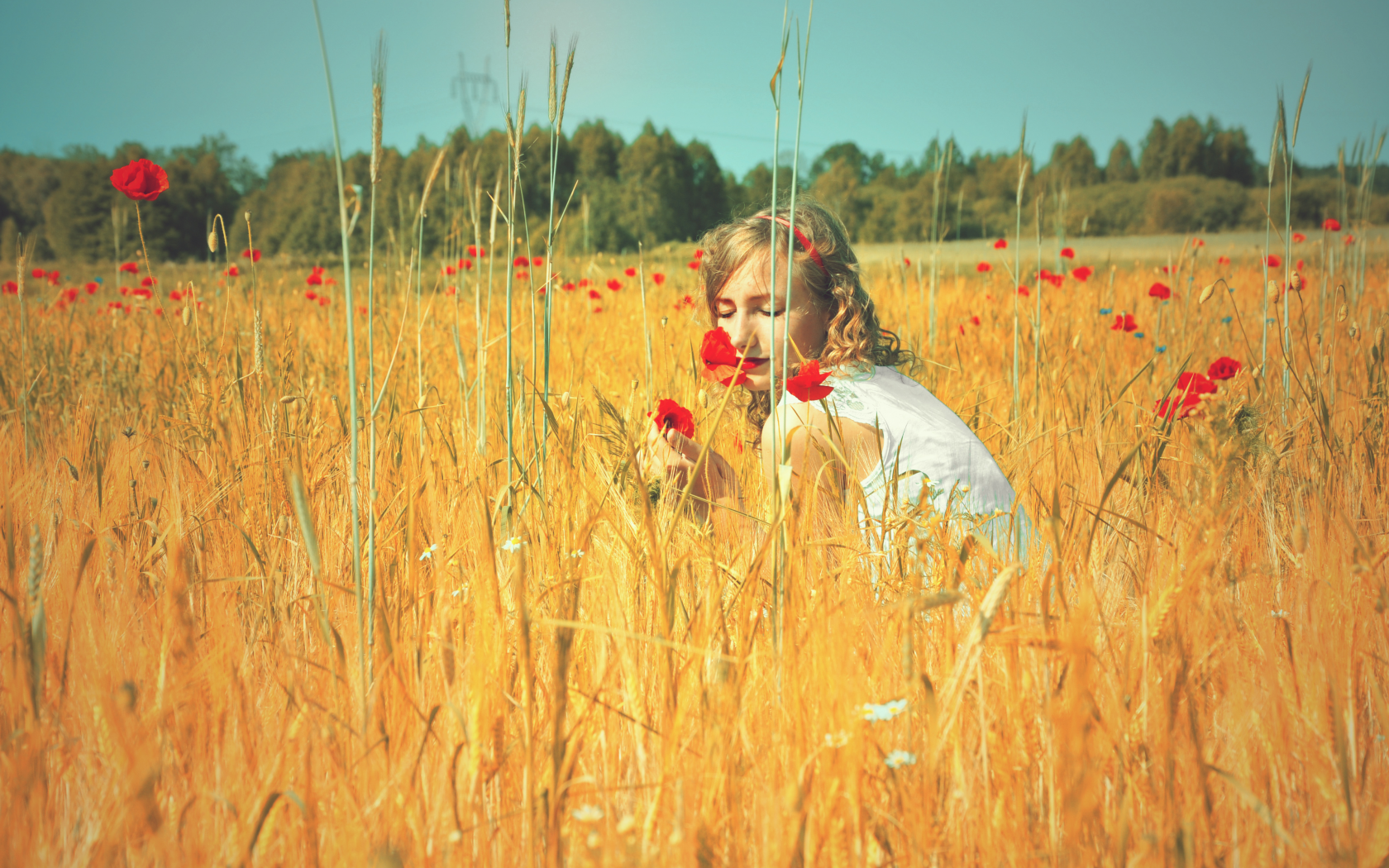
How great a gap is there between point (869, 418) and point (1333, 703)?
903 millimetres

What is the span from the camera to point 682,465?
133 cm

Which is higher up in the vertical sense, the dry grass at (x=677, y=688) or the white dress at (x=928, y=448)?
the white dress at (x=928, y=448)

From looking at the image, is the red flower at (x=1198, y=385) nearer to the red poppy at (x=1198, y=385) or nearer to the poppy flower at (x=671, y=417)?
the red poppy at (x=1198, y=385)

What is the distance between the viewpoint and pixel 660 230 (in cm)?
3153

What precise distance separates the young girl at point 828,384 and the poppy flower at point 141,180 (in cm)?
118

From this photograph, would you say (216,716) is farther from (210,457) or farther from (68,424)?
(68,424)

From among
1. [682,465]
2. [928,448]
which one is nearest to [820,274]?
[928,448]

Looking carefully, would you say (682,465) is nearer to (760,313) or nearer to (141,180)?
(760,313)

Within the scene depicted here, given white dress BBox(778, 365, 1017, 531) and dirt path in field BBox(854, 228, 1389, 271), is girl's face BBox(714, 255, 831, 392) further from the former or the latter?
dirt path in field BBox(854, 228, 1389, 271)

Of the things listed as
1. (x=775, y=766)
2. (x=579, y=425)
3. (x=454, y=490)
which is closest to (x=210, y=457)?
(x=454, y=490)

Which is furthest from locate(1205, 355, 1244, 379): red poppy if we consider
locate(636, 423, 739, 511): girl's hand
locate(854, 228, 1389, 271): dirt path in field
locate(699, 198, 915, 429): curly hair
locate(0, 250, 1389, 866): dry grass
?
locate(854, 228, 1389, 271): dirt path in field

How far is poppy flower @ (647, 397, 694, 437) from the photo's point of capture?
98 centimetres

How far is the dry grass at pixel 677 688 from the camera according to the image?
0.52 meters

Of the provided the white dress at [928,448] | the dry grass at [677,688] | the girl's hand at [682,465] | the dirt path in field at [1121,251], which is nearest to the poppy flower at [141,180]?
the dry grass at [677,688]
